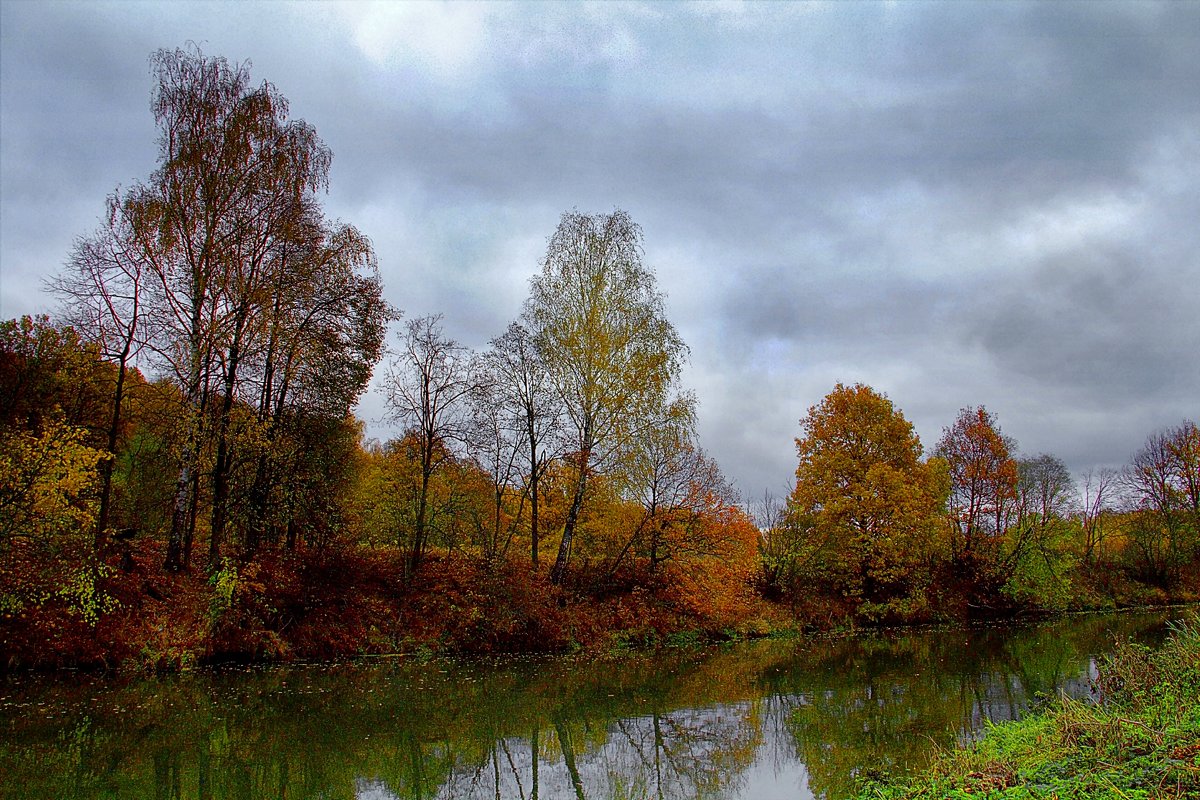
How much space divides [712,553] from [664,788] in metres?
18.4

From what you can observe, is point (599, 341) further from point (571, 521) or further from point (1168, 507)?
point (1168, 507)

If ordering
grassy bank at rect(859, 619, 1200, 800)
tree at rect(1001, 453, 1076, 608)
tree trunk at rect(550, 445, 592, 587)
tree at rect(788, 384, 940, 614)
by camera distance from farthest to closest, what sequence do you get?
tree at rect(1001, 453, 1076, 608), tree at rect(788, 384, 940, 614), tree trunk at rect(550, 445, 592, 587), grassy bank at rect(859, 619, 1200, 800)

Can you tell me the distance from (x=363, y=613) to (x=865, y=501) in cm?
2172

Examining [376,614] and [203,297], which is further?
[376,614]

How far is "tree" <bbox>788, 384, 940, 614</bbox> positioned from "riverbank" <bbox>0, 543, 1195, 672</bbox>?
2510 mm

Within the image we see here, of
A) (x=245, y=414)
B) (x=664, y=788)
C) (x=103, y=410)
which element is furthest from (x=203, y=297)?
(x=664, y=788)

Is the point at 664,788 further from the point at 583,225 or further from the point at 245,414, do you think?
the point at 583,225

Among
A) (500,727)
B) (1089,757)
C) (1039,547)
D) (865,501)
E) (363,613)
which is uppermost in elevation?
(865,501)

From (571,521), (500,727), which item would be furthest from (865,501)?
(500,727)

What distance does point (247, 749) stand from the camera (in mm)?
11164

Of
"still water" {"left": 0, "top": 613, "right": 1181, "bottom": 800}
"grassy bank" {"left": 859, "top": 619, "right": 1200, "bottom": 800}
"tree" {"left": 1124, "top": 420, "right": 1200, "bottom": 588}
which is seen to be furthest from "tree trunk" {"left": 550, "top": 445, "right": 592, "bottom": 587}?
"tree" {"left": 1124, "top": 420, "right": 1200, "bottom": 588}

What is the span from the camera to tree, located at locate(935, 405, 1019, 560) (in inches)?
1496

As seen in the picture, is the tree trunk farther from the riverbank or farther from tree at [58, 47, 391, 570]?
tree at [58, 47, 391, 570]

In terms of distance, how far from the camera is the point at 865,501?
32.7m
